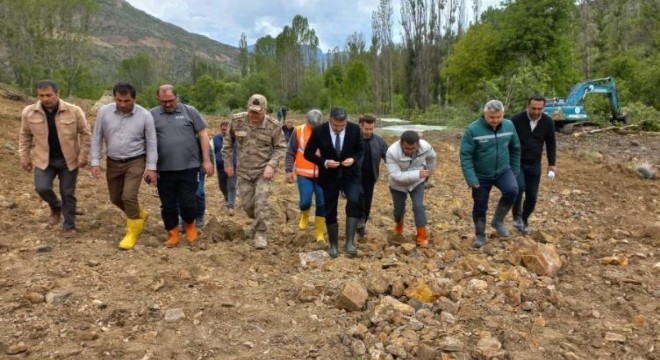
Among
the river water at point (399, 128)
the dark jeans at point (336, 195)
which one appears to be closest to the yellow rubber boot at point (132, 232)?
the dark jeans at point (336, 195)

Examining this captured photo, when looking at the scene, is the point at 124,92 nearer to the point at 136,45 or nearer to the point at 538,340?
the point at 538,340

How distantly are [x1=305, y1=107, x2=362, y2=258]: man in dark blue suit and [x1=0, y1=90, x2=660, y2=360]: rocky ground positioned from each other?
1.33 ft

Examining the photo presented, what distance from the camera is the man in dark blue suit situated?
4832 mm

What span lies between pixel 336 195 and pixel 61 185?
9.01 feet

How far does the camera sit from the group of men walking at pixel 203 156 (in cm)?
475

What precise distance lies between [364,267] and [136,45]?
143976mm

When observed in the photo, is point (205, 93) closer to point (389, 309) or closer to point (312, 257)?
point (312, 257)

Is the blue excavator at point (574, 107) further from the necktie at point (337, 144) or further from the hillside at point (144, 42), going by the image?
the hillside at point (144, 42)

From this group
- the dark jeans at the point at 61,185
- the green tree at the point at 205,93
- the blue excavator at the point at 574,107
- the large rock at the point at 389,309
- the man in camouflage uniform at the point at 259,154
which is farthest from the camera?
the green tree at the point at 205,93

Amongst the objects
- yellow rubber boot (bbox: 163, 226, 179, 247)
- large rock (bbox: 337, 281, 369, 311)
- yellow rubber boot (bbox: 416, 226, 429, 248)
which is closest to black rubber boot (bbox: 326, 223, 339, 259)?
yellow rubber boot (bbox: 416, 226, 429, 248)

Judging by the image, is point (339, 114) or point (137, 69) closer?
point (339, 114)

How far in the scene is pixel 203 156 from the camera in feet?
16.6

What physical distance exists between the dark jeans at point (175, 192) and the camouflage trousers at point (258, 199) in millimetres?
544

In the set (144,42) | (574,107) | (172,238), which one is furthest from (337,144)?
(144,42)
